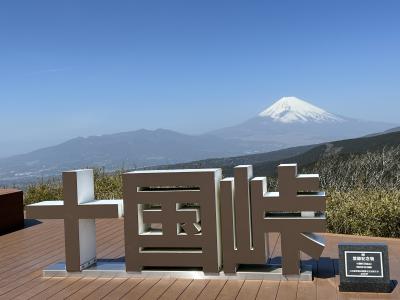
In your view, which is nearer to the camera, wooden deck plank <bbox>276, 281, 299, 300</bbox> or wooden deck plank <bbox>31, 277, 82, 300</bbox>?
wooden deck plank <bbox>276, 281, 299, 300</bbox>

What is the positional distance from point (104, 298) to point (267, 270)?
1764 millimetres

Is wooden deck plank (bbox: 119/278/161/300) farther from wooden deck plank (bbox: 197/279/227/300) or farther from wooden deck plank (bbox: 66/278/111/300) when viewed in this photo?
wooden deck plank (bbox: 197/279/227/300)

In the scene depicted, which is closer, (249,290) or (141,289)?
(249,290)

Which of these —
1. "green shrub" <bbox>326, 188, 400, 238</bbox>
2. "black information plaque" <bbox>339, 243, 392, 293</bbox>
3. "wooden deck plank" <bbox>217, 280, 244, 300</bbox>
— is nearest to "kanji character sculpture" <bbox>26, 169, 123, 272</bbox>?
"wooden deck plank" <bbox>217, 280, 244, 300</bbox>

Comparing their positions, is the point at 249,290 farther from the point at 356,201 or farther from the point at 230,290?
the point at 356,201

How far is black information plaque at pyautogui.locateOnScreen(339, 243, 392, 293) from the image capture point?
5.07 metres

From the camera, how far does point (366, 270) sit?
511 cm

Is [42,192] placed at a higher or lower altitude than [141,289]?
higher

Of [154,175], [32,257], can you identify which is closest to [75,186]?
[154,175]

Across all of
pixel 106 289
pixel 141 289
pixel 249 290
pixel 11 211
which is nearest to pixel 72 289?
pixel 106 289

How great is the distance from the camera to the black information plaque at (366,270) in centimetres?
507

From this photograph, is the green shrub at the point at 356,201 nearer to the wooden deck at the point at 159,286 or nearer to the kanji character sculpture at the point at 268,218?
the wooden deck at the point at 159,286

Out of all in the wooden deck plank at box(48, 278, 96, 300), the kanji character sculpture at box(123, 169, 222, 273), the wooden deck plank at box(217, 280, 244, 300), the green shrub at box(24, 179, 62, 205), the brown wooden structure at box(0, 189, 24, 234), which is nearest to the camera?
the wooden deck plank at box(217, 280, 244, 300)

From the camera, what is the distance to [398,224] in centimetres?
790
